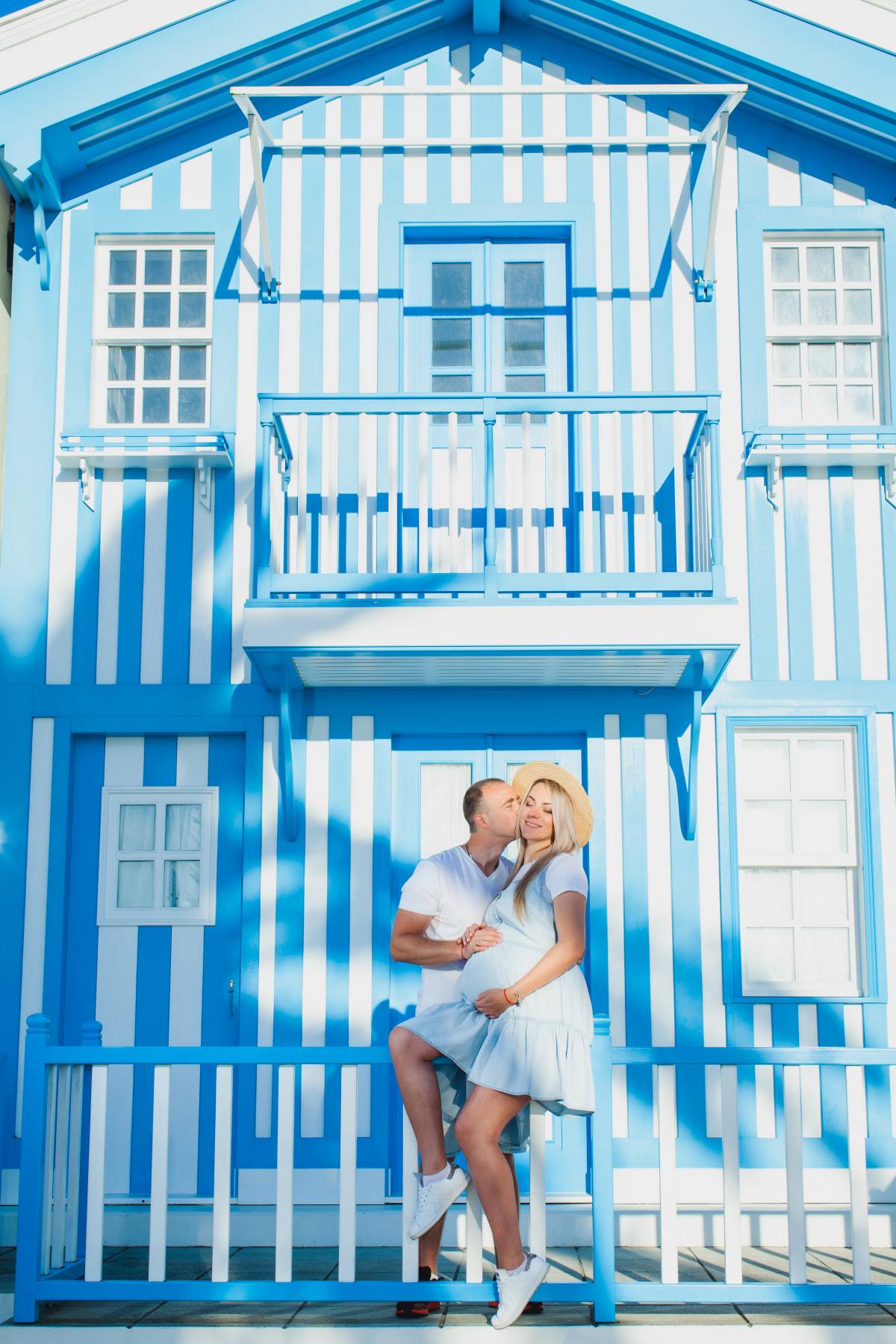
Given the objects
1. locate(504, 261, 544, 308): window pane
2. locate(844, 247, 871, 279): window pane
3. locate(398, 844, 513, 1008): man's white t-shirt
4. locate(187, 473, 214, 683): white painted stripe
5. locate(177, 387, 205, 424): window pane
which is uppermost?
locate(844, 247, 871, 279): window pane

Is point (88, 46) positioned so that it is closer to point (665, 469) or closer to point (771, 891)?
point (665, 469)

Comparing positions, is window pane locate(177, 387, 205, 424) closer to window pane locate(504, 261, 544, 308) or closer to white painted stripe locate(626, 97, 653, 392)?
window pane locate(504, 261, 544, 308)

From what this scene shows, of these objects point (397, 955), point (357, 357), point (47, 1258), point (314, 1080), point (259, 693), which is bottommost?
point (47, 1258)

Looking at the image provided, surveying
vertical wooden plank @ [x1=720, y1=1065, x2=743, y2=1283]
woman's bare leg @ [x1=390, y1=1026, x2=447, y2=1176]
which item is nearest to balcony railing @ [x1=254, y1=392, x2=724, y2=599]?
woman's bare leg @ [x1=390, y1=1026, x2=447, y2=1176]

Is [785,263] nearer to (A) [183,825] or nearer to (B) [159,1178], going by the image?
(A) [183,825]

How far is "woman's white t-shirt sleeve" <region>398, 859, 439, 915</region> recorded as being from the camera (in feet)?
18.9

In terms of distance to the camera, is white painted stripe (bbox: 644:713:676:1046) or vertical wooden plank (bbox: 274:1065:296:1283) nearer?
vertical wooden plank (bbox: 274:1065:296:1283)

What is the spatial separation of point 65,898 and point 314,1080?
1730 millimetres

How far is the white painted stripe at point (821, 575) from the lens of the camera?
7668 mm

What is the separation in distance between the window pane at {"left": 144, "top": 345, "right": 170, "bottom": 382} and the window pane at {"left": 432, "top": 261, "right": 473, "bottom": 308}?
1648mm

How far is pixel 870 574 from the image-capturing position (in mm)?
7750

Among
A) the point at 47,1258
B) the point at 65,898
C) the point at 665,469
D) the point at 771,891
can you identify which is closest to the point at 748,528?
the point at 665,469

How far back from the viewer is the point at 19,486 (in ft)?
25.6

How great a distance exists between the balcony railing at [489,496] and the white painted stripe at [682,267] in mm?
322
